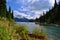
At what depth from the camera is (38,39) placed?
17.1 metres

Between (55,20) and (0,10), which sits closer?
(0,10)

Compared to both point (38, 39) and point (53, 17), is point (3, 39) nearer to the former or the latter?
point (38, 39)

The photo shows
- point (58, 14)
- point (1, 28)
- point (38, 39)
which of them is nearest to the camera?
point (1, 28)

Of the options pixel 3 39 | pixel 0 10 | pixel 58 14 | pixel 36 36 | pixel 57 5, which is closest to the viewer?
pixel 3 39

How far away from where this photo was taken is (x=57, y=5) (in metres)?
187

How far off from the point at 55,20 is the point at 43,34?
153375 millimetres

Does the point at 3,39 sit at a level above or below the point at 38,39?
above

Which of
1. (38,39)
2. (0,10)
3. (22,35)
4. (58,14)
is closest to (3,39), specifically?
(22,35)

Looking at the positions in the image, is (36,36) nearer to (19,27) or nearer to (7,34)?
(19,27)

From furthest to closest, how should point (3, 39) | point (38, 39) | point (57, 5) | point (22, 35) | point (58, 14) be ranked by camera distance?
point (57, 5) < point (58, 14) < point (38, 39) < point (22, 35) < point (3, 39)

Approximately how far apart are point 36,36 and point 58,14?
153 metres

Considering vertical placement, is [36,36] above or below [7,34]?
below

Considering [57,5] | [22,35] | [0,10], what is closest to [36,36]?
[22,35]

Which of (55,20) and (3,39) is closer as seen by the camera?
(3,39)
